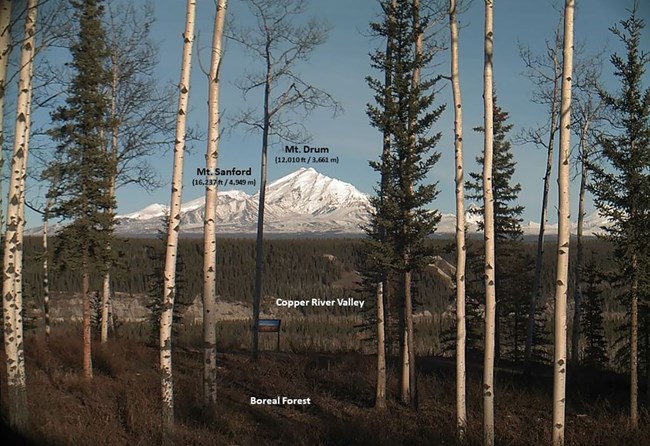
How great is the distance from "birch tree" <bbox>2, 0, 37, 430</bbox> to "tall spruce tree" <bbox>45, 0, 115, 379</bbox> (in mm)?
6558

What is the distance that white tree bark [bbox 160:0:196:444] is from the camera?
10.2 meters

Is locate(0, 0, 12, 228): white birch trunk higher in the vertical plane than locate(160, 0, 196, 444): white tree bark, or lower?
higher

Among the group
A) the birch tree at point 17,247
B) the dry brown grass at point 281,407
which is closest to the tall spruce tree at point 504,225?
the dry brown grass at point 281,407

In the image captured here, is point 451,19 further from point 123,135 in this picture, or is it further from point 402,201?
point 123,135

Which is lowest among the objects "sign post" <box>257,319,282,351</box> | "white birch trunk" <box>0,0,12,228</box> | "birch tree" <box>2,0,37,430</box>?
"sign post" <box>257,319,282,351</box>

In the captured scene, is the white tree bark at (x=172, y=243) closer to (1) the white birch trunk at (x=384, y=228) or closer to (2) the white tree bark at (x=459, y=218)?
(2) the white tree bark at (x=459, y=218)

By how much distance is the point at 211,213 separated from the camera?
499 inches

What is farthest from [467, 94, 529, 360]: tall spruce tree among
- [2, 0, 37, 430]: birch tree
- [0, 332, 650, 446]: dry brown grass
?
[2, 0, 37, 430]: birch tree

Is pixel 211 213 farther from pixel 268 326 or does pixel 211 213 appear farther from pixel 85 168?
pixel 268 326

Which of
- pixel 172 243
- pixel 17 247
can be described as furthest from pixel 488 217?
pixel 17 247

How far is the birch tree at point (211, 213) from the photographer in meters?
12.0

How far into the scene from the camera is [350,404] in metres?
17.1

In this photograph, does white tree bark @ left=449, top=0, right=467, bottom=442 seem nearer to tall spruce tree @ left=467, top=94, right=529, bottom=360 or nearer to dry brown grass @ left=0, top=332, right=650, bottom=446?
dry brown grass @ left=0, top=332, right=650, bottom=446

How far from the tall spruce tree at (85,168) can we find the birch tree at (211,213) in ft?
18.9
